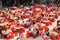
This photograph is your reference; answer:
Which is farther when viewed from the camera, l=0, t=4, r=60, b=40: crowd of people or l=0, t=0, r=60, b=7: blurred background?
l=0, t=0, r=60, b=7: blurred background

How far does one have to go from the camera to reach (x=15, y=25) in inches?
171

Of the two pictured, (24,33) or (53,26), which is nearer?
(24,33)

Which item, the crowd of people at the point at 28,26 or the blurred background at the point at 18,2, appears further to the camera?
the blurred background at the point at 18,2

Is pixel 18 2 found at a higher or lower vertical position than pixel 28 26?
higher

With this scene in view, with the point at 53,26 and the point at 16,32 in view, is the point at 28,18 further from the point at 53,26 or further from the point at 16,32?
the point at 16,32

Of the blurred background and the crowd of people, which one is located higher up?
the blurred background

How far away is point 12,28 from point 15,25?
0.69 feet

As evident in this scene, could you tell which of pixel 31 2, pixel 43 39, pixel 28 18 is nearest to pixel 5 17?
pixel 28 18

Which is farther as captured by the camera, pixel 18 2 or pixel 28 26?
pixel 18 2

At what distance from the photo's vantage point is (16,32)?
4023 millimetres

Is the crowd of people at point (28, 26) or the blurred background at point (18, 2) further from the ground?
the blurred background at point (18, 2)

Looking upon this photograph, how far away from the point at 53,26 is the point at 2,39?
1.09m

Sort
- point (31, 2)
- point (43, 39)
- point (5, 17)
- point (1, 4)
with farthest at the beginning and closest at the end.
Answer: point (31, 2)
point (1, 4)
point (5, 17)
point (43, 39)

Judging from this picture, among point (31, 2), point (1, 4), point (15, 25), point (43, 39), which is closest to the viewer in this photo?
point (43, 39)
